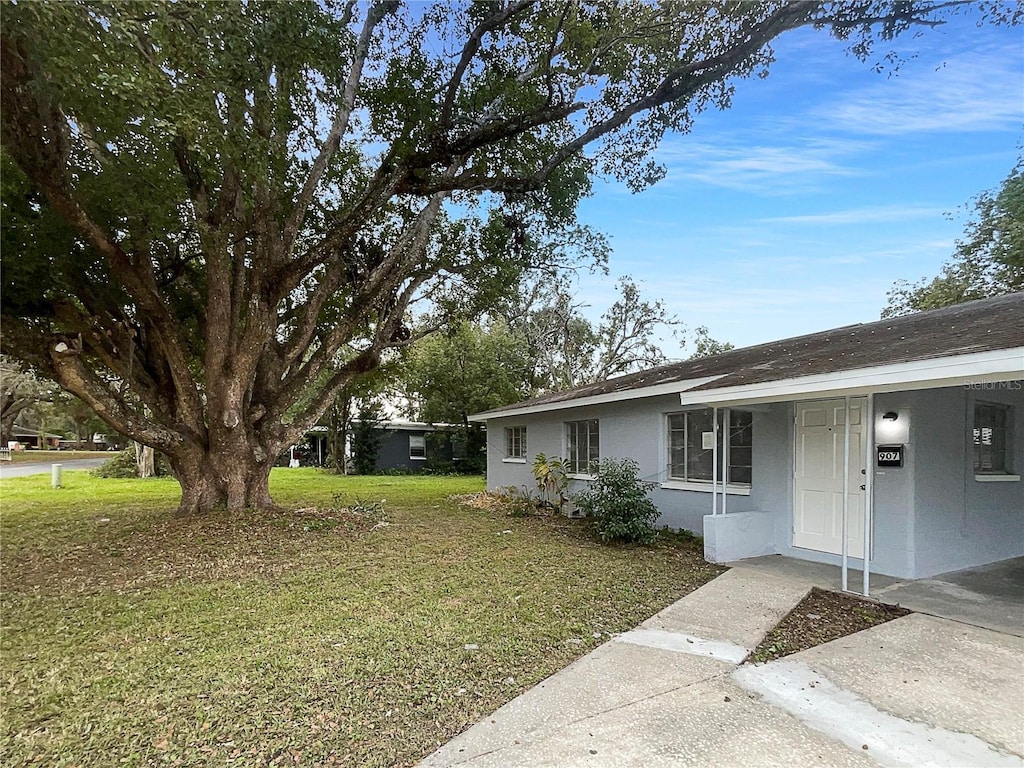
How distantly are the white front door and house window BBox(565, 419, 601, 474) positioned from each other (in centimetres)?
→ 432

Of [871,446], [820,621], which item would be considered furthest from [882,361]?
[820,621]

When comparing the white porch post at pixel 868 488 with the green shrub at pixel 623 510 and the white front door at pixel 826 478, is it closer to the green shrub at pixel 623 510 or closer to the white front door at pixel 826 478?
the white front door at pixel 826 478

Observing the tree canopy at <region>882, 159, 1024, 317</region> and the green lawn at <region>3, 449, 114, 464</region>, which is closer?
the tree canopy at <region>882, 159, 1024, 317</region>

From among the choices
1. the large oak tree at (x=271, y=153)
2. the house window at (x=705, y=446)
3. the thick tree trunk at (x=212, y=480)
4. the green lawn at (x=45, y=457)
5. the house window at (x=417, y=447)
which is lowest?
the green lawn at (x=45, y=457)

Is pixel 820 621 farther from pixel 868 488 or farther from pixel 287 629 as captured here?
pixel 287 629

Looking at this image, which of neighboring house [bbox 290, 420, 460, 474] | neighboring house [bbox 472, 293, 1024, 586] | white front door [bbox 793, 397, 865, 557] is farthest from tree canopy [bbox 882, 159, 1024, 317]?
neighboring house [bbox 290, 420, 460, 474]

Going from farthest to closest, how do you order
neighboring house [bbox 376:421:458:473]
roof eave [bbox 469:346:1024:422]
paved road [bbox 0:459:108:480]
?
neighboring house [bbox 376:421:458:473], paved road [bbox 0:459:108:480], roof eave [bbox 469:346:1024:422]

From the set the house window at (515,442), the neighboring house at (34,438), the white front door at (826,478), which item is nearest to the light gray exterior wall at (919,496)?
the white front door at (826,478)

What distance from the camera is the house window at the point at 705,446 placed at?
309 inches

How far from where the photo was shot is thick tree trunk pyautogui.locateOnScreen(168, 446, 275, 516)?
9.70 metres

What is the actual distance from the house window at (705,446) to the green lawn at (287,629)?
131cm

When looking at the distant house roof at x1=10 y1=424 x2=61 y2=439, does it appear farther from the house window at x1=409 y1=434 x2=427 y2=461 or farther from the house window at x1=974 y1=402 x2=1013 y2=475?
the house window at x1=974 y1=402 x2=1013 y2=475

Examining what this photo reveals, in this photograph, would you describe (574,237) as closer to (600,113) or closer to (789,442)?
(600,113)

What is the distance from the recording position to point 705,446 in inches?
317
